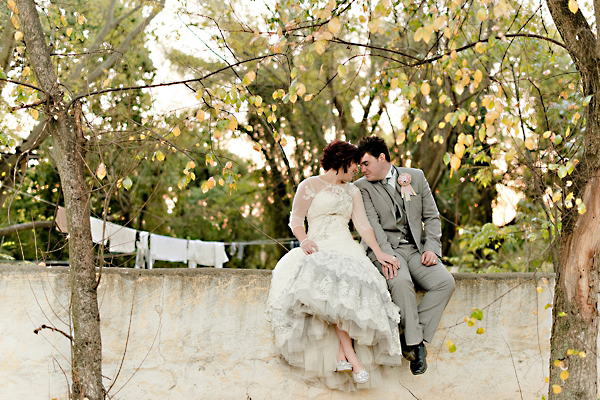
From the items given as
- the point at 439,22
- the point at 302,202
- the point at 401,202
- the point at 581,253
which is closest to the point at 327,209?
the point at 302,202

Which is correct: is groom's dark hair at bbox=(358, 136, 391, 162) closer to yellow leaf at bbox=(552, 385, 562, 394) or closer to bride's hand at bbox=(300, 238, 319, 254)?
bride's hand at bbox=(300, 238, 319, 254)

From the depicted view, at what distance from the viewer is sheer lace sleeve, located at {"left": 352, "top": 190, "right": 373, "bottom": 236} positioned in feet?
14.1

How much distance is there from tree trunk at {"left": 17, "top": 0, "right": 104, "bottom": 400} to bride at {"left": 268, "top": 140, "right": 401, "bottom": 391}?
1.15 m

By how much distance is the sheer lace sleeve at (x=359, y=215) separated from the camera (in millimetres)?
4309

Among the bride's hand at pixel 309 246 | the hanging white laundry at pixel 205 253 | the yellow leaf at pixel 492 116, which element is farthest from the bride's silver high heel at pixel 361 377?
the hanging white laundry at pixel 205 253

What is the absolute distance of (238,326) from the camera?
4184mm

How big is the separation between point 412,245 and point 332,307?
99 cm

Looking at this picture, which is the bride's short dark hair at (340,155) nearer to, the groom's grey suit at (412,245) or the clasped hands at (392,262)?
the groom's grey suit at (412,245)

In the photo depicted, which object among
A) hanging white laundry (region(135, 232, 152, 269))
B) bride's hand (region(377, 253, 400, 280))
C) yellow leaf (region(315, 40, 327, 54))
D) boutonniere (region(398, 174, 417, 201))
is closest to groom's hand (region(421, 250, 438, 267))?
bride's hand (region(377, 253, 400, 280))

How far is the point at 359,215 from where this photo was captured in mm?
4348

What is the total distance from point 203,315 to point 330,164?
1.45 meters

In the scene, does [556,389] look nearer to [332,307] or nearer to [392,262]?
[392,262]

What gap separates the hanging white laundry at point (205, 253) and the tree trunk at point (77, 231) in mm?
10400

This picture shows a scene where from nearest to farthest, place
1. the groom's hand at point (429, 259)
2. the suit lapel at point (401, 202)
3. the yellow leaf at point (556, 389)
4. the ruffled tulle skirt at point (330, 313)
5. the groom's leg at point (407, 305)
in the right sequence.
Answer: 1. the yellow leaf at point (556, 389)
2. the ruffled tulle skirt at point (330, 313)
3. the groom's leg at point (407, 305)
4. the groom's hand at point (429, 259)
5. the suit lapel at point (401, 202)
